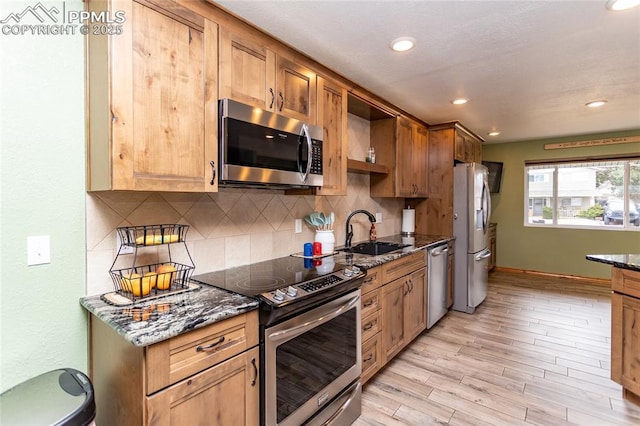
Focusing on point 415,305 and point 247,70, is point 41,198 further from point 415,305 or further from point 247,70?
point 415,305

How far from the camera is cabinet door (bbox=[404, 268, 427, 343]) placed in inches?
110

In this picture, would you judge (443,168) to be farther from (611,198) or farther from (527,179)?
(611,198)

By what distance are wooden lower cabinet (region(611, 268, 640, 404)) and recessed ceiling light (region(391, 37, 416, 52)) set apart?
2.08 m

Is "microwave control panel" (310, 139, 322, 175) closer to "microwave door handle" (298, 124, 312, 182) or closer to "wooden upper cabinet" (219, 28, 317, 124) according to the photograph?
"microwave door handle" (298, 124, 312, 182)

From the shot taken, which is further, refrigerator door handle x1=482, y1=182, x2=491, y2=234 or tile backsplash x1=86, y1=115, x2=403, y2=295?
refrigerator door handle x1=482, y1=182, x2=491, y2=234

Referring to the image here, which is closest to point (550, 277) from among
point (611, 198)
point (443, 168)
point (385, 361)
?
point (611, 198)

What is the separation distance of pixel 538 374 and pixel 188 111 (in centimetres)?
310

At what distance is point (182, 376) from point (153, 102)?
3.66 feet

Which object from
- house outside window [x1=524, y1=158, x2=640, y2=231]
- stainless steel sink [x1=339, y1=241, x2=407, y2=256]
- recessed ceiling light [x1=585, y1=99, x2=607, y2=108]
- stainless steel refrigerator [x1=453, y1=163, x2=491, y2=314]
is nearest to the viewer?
stainless steel sink [x1=339, y1=241, x2=407, y2=256]

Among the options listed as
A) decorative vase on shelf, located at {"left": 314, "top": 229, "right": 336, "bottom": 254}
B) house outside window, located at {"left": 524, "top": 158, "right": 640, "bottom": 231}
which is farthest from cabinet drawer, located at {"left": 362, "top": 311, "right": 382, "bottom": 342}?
house outside window, located at {"left": 524, "top": 158, "right": 640, "bottom": 231}

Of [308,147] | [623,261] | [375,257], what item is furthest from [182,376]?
[623,261]

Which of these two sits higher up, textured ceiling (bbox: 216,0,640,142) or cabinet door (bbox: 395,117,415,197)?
textured ceiling (bbox: 216,0,640,142)

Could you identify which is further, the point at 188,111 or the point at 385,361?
the point at 385,361

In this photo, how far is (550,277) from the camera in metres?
5.40
